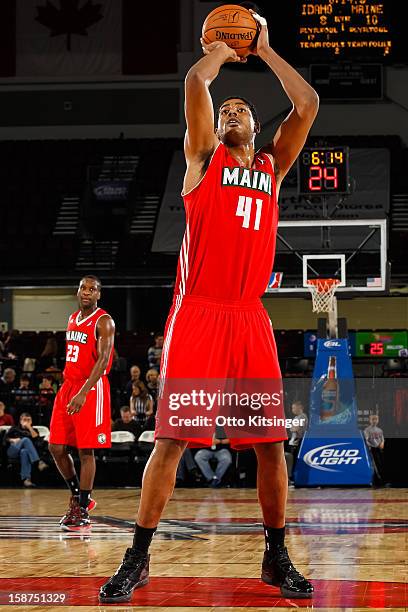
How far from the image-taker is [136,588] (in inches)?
172

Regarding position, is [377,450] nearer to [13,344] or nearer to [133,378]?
[133,378]

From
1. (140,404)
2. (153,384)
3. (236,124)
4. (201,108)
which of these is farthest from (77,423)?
(153,384)

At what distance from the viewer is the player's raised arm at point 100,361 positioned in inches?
297

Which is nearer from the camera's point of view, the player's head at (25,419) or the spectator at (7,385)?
the player's head at (25,419)

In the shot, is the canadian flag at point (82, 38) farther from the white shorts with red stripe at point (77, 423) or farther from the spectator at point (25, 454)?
the white shorts with red stripe at point (77, 423)

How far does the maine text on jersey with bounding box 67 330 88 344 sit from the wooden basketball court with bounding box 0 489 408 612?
1481 mm

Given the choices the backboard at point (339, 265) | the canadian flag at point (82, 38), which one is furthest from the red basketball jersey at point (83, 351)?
the canadian flag at point (82, 38)

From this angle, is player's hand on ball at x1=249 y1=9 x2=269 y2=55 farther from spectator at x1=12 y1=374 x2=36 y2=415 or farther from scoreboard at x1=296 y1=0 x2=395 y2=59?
scoreboard at x1=296 y1=0 x2=395 y2=59

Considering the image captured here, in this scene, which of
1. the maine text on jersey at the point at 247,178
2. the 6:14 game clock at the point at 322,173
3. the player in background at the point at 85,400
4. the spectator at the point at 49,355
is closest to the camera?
the maine text on jersey at the point at 247,178

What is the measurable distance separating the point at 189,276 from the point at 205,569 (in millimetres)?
1672

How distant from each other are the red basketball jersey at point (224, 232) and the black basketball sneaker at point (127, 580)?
119 cm

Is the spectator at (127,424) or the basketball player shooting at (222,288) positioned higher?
the basketball player shooting at (222,288)

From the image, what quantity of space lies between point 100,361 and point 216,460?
216 inches

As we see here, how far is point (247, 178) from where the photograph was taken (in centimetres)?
445
